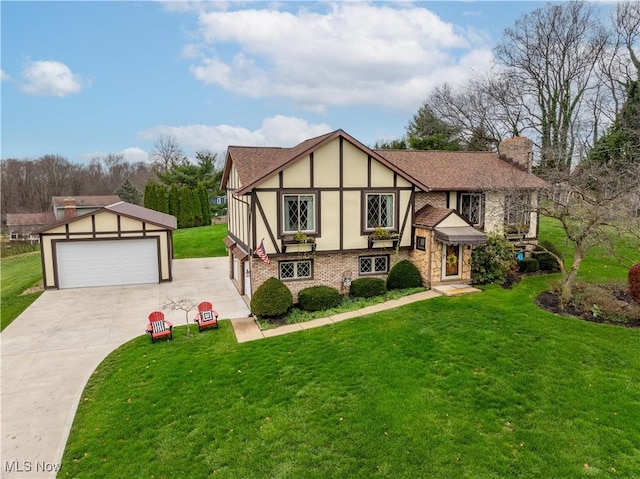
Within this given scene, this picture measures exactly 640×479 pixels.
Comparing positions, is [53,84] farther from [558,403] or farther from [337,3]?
[558,403]

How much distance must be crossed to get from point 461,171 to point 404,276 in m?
6.54

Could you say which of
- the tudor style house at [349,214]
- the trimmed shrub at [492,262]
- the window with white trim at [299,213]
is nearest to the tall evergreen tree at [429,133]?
the tudor style house at [349,214]

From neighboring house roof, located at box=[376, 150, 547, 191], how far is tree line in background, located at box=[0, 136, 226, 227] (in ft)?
87.1

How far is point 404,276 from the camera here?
15.8 m

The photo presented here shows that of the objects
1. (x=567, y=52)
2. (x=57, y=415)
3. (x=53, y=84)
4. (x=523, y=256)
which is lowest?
(x=57, y=415)

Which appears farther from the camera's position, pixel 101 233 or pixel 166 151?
pixel 166 151

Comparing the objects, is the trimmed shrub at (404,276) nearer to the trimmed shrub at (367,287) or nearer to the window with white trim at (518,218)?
the trimmed shrub at (367,287)

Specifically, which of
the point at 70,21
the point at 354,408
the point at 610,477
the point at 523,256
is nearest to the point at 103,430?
the point at 354,408

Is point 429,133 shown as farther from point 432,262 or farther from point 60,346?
point 60,346

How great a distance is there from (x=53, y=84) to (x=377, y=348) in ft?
69.3

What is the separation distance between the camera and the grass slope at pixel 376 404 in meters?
6.69

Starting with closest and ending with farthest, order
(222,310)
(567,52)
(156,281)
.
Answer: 1. (222,310)
2. (156,281)
3. (567,52)

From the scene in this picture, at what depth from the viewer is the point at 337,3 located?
15.9 meters

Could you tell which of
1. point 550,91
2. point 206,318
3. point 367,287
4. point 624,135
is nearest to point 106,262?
point 206,318
